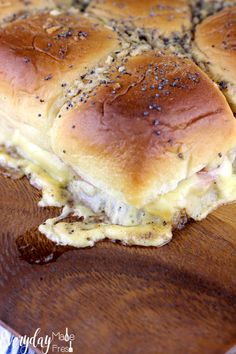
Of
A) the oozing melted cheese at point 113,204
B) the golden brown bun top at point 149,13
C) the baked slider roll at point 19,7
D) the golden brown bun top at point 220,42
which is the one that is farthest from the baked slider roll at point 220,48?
the baked slider roll at point 19,7

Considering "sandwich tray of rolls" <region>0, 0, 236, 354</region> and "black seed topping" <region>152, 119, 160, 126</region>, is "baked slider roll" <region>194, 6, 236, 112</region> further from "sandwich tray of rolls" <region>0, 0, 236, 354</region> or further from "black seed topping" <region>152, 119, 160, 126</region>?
"black seed topping" <region>152, 119, 160, 126</region>

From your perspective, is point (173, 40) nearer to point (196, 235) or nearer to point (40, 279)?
point (196, 235)

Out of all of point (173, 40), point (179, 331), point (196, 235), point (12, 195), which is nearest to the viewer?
point (179, 331)

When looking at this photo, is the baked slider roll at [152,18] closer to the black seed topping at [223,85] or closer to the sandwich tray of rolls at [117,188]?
the sandwich tray of rolls at [117,188]

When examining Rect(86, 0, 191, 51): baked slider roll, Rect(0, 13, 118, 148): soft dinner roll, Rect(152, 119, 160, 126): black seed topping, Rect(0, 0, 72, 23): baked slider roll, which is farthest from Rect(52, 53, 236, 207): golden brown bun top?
Rect(0, 0, 72, 23): baked slider roll

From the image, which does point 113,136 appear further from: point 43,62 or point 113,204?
point 43,62

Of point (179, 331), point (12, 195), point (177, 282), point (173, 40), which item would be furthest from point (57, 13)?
point (179, 331)

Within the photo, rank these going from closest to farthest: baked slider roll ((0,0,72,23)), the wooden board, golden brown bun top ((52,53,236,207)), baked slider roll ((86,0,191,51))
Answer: the wooden board → golden brown bun top ((52,53,236,207)) → baked slider roll ((86,0,191,51)) → baked slider roll ((0,0,72,23))
